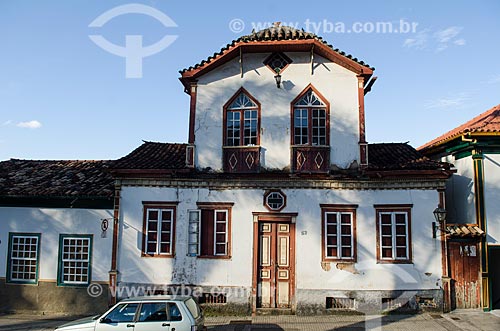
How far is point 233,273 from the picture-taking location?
45.8 ft

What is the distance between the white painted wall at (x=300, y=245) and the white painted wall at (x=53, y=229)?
77 cm

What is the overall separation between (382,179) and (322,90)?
12.0 feet

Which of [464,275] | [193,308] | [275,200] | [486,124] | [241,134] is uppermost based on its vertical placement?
[486,124]

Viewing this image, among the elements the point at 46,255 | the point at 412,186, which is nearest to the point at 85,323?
the point at 46,255

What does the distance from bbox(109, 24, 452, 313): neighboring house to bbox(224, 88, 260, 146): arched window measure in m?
0.04

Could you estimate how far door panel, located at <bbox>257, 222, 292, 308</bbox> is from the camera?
13828 mm

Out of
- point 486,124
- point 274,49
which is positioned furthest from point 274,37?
point 486,124

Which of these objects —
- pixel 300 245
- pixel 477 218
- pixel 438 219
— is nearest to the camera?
pixel 438 219

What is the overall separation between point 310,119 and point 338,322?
21.8 ft

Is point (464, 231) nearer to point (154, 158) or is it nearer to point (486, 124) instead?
point (486, 124)

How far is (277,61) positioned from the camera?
49.0 ft

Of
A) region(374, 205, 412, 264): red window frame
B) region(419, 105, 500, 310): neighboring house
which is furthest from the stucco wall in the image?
region(419, 105, 500, 310): neighboring house

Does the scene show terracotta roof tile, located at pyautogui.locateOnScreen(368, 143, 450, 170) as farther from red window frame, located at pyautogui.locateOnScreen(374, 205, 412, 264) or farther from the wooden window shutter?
the wooden window shutter

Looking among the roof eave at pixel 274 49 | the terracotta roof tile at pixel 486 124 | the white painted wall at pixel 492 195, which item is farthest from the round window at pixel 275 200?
the white painted wall at pixel 492 195
